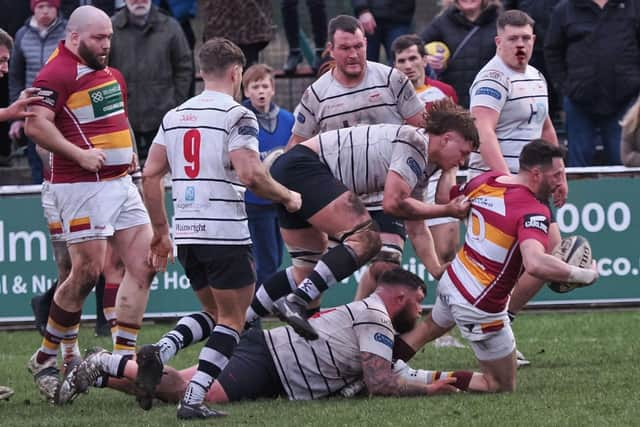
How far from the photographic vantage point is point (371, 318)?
879cm

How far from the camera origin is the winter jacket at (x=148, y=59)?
14172 mm

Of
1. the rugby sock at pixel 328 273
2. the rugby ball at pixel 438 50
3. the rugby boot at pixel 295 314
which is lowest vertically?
the rugby boot at pixel 295 314

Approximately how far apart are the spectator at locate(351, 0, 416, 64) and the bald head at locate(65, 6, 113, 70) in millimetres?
6157

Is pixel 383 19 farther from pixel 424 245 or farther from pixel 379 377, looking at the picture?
pixel 379 377

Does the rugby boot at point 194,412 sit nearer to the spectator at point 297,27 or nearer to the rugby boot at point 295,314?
the rugby boot at point 295,314

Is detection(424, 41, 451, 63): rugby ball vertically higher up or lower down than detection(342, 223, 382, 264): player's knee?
higher up

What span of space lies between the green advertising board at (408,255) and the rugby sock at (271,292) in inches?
143

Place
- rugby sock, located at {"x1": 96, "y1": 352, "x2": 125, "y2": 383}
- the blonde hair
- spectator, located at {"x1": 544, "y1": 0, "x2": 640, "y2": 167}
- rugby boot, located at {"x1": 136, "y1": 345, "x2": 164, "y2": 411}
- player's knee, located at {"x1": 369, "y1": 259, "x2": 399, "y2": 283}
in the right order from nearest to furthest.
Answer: rugby boot, located at {"x1": 136, "y1": 345, "x2": 164, "y2": 411}, rugby sock, located at {"x1": 96, "y1": 352, "x2": 125, "y2": 383}, player's knee, located at {"x1": 369, "y1": 259, "x2": 399, "y2": 283}, the blonde hair, spectator, located at {"x1": 544, "y1": 0, "x2": 640, "y2": 167}

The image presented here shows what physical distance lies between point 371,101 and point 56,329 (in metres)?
2.59

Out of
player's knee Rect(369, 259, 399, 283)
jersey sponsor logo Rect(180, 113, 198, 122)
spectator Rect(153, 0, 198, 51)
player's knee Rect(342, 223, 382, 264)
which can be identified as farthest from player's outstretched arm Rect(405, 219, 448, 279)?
spectator Rect(153, 0, 198, 51)

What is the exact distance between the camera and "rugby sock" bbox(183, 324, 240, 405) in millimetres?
8102

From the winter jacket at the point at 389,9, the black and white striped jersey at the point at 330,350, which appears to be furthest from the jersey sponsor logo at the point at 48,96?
the winter jacket at the point at 389,9

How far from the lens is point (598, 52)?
546 inches

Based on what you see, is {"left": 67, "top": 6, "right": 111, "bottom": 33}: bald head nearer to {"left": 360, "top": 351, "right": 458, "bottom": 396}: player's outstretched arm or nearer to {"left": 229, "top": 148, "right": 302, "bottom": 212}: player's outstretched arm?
{"left": 229, "top": 148, "right": 302, "bottom": 212}: player's outstretched arm
